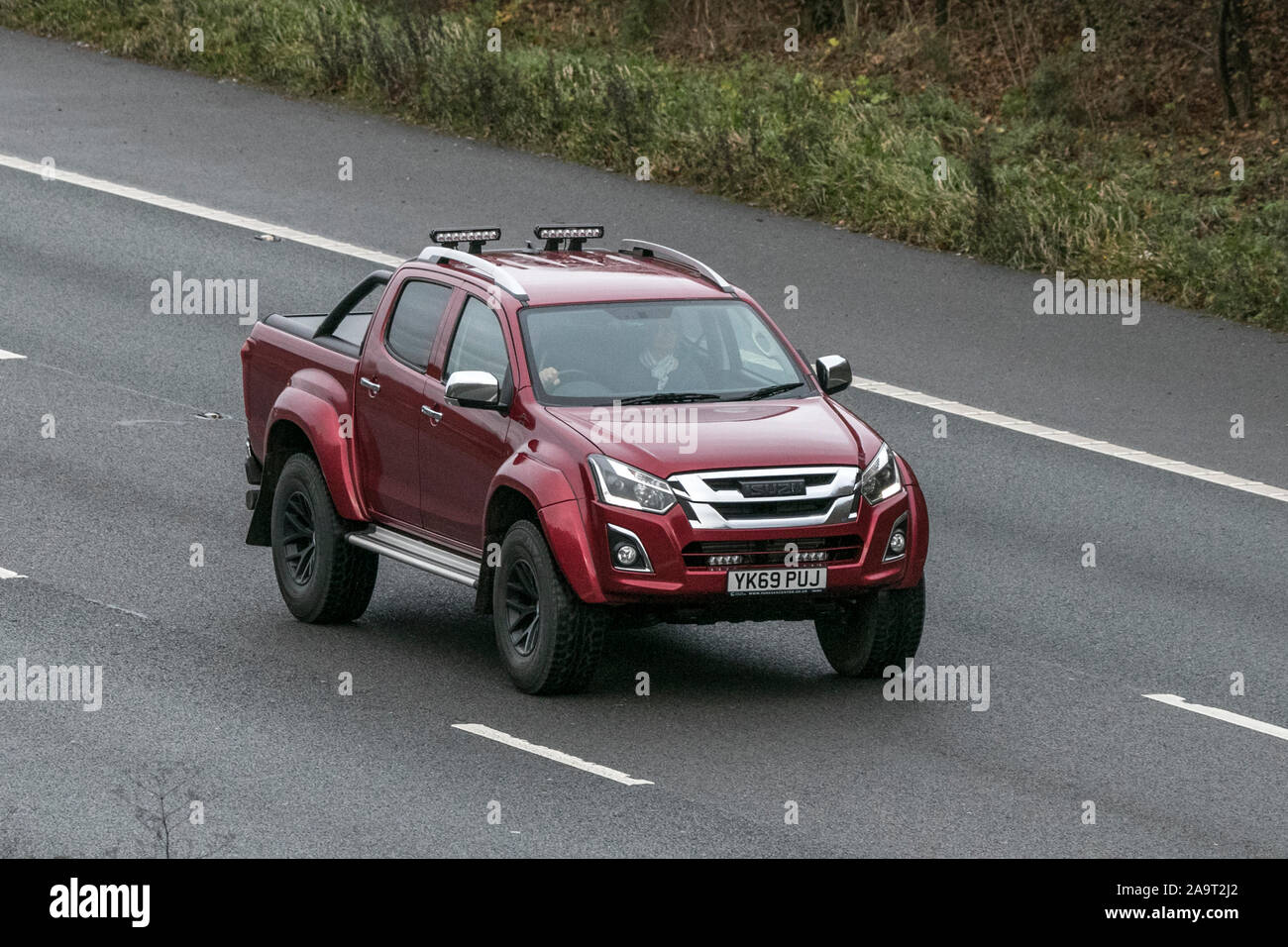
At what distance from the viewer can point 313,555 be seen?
43.2 ft

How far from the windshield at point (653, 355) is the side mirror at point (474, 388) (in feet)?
0.88

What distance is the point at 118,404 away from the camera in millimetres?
17703

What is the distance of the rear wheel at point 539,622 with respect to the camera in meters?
11.2

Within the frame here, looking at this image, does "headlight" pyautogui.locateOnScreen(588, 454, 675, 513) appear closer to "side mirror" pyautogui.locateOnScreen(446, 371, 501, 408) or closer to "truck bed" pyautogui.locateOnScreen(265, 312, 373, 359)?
"side mirror" pyautogui.locateOnScreen(446, 371, 501, 408)

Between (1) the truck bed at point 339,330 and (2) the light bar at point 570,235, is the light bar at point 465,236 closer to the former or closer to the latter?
(2) the light bar at point 570,235

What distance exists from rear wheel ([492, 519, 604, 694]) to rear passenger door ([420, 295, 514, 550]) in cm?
49

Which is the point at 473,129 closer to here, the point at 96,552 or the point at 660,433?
the point at 96,552

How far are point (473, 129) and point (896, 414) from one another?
31.4 ft

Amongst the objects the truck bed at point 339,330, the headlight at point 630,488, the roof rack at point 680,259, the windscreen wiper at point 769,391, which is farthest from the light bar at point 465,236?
the headlight at point 630,488

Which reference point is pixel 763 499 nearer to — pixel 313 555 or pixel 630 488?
pixel 630 488

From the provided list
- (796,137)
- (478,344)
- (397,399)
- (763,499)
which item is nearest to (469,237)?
(478,344)

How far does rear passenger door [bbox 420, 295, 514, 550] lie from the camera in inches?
469

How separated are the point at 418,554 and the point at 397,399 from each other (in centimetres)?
83

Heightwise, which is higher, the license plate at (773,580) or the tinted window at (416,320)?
the tinted window at (416,320)
